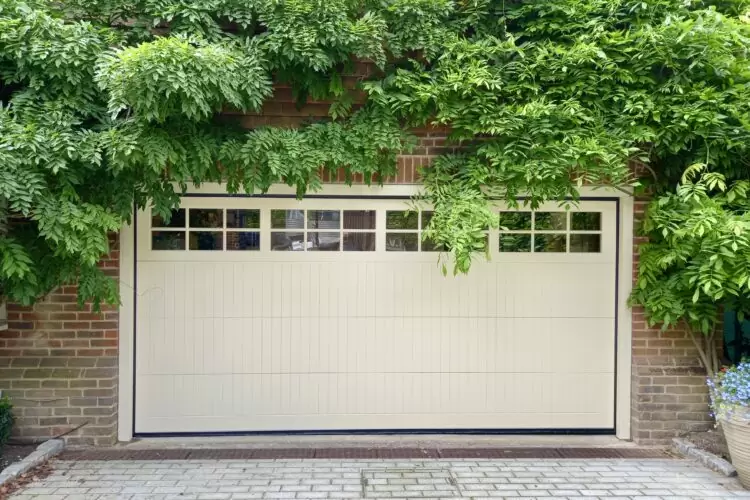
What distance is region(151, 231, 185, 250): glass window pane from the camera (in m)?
4.98

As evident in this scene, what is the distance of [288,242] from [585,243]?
2.86 metres

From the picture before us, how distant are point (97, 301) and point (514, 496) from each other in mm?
3447

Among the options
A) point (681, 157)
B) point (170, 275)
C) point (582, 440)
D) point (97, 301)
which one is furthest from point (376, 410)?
point (681, 157)

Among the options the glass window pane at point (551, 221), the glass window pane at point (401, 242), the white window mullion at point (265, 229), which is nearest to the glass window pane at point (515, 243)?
the glass window pane at point (551, 221)

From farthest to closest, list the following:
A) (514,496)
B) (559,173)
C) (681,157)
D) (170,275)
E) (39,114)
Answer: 1. (170,275)
2. (681,157)
3. (559,173)
4. (514,496)
5. (39,114)

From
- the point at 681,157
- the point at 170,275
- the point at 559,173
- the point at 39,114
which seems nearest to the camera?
the point at 39,114

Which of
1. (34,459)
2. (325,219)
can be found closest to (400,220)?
(325,219)

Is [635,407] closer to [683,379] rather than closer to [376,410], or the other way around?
[683,379]

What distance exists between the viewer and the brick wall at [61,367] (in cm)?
476

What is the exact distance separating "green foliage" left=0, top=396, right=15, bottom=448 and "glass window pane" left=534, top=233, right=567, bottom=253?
15.9ft

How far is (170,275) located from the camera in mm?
4969

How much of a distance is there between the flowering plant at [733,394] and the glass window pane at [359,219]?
10.4ft

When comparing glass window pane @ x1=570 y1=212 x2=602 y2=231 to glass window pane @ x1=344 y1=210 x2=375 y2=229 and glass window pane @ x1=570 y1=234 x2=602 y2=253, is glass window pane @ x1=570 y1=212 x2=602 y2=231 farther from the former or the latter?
glass window pane @ x1=344 y1=210 x2=375 y2=229

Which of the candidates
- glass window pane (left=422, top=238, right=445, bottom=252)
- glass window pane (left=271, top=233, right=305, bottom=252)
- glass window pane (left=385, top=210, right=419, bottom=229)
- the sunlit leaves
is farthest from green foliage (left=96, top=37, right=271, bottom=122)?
the sunlit leaves
